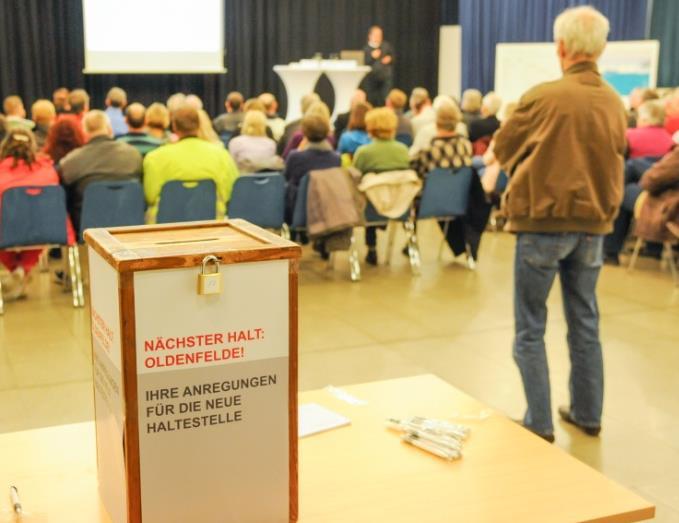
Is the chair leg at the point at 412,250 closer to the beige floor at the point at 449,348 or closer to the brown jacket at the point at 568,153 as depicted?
the beige floor at the point at 449,348

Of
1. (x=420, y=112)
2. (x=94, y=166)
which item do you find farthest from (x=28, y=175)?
(x=420, y=112)

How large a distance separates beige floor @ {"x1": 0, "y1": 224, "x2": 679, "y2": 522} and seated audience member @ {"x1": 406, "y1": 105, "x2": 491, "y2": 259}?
0.31 m

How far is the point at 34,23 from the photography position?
12797mm

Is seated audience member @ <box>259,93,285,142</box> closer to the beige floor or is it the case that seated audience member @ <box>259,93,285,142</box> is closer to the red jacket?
the beige floor

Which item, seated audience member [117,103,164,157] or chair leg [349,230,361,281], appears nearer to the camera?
chair leg [349,230,361,281]

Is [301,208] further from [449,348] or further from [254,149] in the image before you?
[449,348]

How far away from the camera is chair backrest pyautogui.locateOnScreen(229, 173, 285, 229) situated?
589 cm

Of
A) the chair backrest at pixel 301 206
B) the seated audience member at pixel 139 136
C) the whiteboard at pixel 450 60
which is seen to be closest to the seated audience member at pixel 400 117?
the seated audience member at pixel 139 136

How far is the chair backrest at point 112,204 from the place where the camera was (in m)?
5.43

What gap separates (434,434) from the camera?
1.75 metres

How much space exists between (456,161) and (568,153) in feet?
11.3

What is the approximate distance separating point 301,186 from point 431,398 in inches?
165

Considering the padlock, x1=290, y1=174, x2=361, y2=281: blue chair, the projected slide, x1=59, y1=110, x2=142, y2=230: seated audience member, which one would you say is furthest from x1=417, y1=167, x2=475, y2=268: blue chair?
the projected slide

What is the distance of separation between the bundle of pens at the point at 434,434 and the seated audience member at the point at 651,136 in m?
5.46
